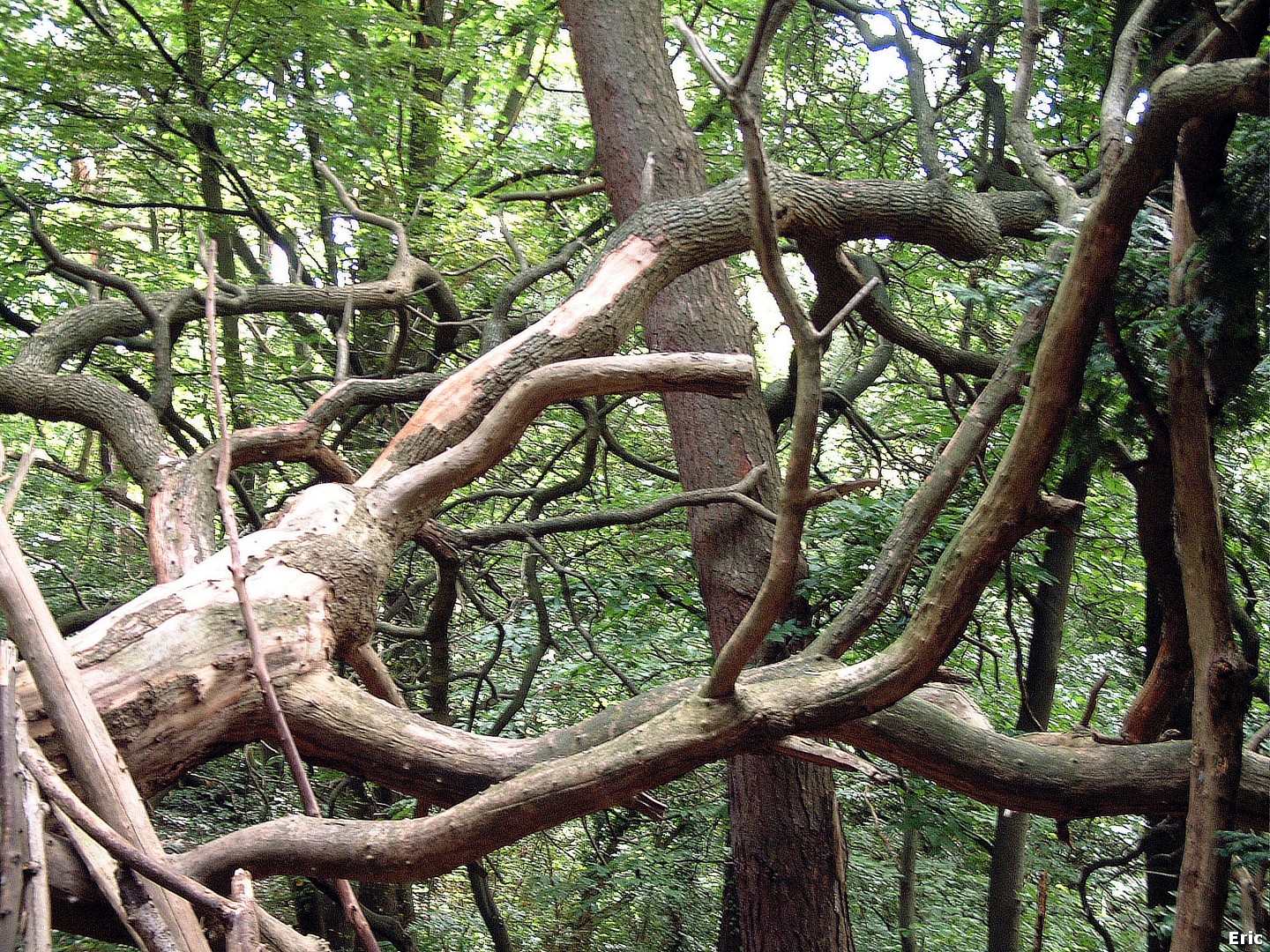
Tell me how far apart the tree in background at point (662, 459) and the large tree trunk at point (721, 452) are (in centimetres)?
2

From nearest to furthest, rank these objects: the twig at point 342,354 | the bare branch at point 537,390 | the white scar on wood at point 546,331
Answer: the bare branch at point 537,390 → the white scar on wood at point 546,331 → the twig at point 342,354

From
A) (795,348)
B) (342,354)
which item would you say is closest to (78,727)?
(795,348)

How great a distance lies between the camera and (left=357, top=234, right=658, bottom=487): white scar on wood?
10.8ft

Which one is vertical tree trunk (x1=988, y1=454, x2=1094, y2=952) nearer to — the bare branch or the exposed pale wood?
the bare branch

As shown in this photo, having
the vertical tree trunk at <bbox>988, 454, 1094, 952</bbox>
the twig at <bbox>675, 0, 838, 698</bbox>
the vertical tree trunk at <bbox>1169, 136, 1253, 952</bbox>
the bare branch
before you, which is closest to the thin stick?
the twig at <bbox>675, 0, 838, 698</bbox>

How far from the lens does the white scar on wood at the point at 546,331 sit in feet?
10.8

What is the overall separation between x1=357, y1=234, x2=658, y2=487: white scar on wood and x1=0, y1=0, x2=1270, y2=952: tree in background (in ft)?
0.06

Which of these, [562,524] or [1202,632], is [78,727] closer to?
[1202,632]

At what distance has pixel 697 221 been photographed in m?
3.73

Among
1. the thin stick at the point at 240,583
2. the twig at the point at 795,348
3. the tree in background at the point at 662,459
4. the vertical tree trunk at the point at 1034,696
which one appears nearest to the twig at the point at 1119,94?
the tree in background at the point at 662,459

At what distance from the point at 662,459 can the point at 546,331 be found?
362 cm

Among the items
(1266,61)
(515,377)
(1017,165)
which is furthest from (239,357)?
(1266,61)

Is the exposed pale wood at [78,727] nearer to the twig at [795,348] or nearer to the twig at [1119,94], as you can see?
the twig at [795,348]

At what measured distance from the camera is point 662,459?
7.05m
